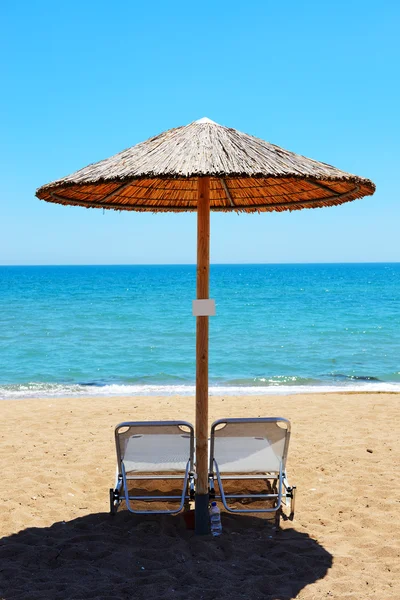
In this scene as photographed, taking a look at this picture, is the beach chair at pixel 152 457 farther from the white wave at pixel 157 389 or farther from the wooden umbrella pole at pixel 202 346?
the white wave at pixel 157 389

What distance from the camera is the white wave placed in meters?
11.4

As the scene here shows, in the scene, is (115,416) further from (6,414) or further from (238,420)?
(238,420)

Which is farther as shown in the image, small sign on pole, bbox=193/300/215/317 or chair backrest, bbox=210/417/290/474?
chair backrest, bbox=210/417/290/474

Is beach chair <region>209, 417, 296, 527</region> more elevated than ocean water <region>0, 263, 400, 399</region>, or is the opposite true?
beach chair <region>209, 417, 296, 527</region>

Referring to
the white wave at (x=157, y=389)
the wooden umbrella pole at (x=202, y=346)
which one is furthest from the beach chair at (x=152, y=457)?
the white wave at (x=157, y=389)

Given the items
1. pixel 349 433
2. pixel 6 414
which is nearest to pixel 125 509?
pixel 349 433

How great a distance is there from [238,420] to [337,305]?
36.1 metres

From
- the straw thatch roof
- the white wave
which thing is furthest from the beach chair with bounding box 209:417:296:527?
the white wave

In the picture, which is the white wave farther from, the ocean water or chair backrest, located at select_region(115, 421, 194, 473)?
chair backrest, located at select_region(115, 421, 194, 473)

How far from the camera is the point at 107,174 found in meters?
3.52

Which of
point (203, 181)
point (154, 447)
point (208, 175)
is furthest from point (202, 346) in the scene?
point (208, 175)

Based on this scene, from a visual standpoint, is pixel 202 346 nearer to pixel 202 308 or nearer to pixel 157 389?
pixel 202 308

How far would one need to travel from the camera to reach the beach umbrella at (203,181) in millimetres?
3430

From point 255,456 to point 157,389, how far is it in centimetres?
780
